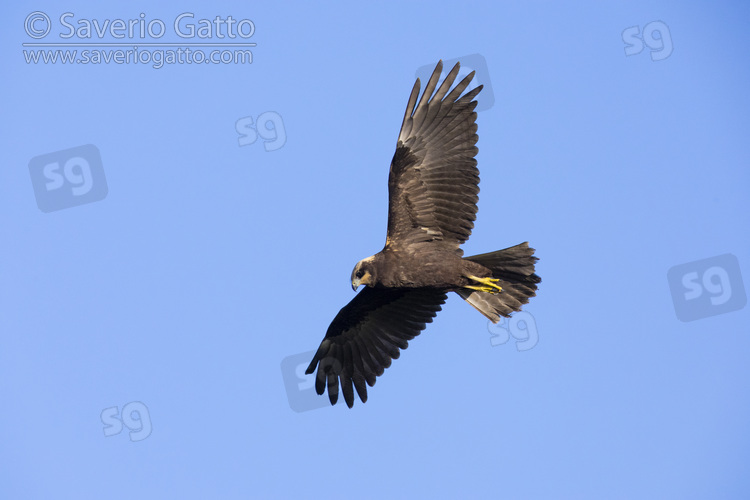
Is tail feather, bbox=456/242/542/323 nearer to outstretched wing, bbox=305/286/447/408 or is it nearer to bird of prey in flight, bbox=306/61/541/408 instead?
bird of prey in flight, bbox=306/61/541/408

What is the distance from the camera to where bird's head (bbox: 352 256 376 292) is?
912 cm

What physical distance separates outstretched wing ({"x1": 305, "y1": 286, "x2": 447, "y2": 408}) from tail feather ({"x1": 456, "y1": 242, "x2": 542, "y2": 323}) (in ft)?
1.92

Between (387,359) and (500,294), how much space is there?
5.56ft

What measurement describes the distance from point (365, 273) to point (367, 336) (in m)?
1.54

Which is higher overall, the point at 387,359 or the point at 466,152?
the point at 466,152

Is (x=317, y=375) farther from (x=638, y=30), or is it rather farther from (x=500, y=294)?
(x=638, y=30)

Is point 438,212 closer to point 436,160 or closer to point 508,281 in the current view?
point 436,160

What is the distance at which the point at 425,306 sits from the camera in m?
10.3

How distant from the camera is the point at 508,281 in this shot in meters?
9.63

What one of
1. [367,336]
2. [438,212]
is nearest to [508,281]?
[438,212]

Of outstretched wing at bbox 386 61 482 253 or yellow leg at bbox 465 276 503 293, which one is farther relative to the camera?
yellow leg at bbox 465 276 503 293

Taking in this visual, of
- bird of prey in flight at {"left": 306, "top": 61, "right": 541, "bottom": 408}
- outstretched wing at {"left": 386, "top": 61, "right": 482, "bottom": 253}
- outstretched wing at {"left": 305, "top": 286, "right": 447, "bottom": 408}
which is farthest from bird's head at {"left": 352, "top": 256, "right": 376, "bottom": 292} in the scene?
outstretched wing at {"left": 305, "top": 286, "right": 447, "bottom": 408}

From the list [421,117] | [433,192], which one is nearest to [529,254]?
[433,192]

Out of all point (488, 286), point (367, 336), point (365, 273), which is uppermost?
point (365, 273)
